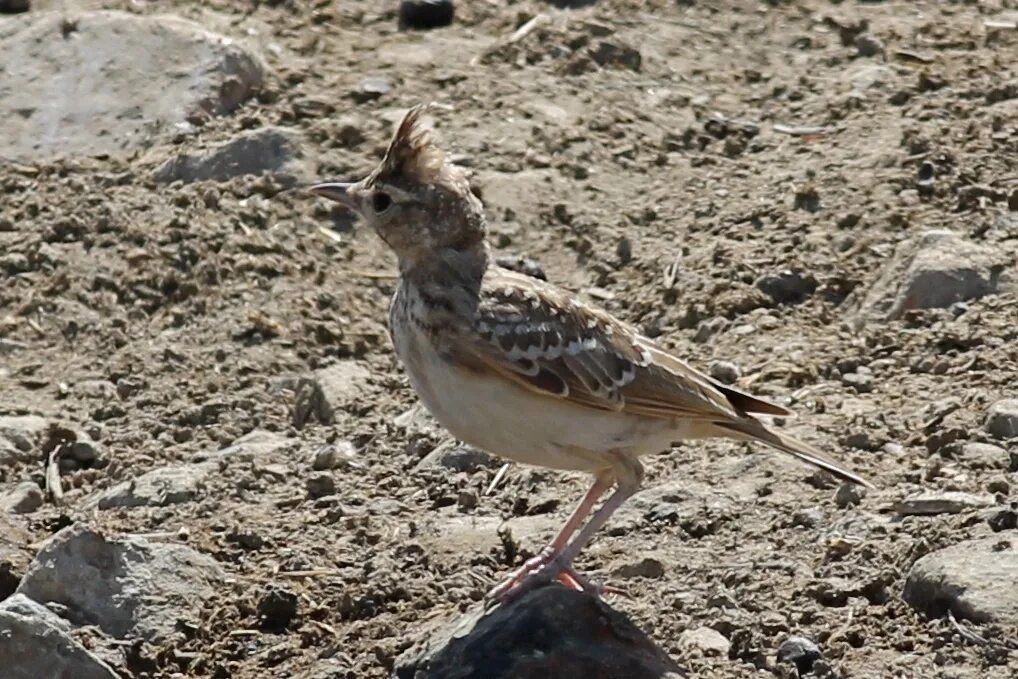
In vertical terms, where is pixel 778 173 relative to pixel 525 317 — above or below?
below

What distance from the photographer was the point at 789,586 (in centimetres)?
683

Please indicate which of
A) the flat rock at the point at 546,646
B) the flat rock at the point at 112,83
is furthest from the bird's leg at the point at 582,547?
the flat rock at the point at 112,83

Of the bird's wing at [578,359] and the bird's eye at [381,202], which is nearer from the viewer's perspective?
the bird's wing at [578,359]

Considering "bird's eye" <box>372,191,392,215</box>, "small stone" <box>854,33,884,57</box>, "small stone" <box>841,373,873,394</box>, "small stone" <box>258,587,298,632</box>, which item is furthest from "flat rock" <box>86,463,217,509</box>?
"small stone" <box>854,33,884,57</box>

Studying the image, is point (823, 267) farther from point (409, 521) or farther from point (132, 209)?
point (132, 209)

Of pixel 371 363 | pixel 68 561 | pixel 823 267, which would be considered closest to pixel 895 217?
pixel 823 267

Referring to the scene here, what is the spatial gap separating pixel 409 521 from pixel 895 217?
3.18m

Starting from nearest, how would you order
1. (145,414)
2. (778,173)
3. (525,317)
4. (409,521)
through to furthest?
1. (525,317)
2. (409,521)
3. (145,414)
4. (778,173)

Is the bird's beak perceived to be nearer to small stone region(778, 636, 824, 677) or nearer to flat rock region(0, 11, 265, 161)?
small stone region(778, 636, 824, 677)

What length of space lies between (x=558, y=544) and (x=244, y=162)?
171 inches

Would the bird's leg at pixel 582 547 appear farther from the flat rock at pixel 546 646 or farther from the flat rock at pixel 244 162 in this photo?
the flat rock at pixel 244 162

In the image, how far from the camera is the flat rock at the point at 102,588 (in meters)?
6.98

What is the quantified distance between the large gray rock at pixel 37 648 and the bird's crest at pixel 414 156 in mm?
1912

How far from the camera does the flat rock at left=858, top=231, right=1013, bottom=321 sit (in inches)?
345
